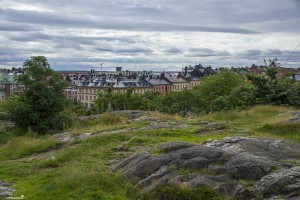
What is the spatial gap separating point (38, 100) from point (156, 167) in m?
15.1

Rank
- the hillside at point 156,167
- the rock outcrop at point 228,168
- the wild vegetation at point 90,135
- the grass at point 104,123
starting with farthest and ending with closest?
the grass at point 104,123 → the wild vegetation at point 90,135 → the hillside at point 156,167 → the rock outcrop at point 228,168

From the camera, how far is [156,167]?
35.9 ft

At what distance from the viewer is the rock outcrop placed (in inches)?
358

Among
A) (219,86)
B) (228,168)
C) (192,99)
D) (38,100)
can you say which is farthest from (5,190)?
(219,86)

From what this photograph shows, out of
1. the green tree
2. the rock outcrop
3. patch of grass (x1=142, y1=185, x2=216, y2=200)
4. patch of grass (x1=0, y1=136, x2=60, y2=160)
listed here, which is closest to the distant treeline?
the green tree

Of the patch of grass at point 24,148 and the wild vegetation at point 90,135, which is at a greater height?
Result: the wild vegetation at point 90,135

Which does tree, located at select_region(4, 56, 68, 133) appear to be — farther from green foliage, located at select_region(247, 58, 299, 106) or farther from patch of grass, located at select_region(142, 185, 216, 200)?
patch of grass, located at select_region(142, 185, 216, 200)

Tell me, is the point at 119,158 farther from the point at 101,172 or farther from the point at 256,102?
the point at 256,102

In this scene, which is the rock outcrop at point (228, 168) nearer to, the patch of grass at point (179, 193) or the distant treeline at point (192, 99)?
the patch of grass at point (179, 193)

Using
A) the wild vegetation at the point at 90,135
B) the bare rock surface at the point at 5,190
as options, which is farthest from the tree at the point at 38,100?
the bare rock surface at the point at 5,190

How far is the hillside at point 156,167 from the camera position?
372 inches

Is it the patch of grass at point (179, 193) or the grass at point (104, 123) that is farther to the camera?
the grass at point (104, 123)

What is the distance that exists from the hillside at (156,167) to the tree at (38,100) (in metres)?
6.96

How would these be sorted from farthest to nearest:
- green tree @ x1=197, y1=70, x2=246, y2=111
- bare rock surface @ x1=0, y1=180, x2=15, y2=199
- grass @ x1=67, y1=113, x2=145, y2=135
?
green tree @ x1=197, y1=70, x2=246, y2=111 → grass @ x1=67, y1=113, x2=145, y2=135 → bare rock surface @ x1=0, y1=180, x2=15, y2=199
